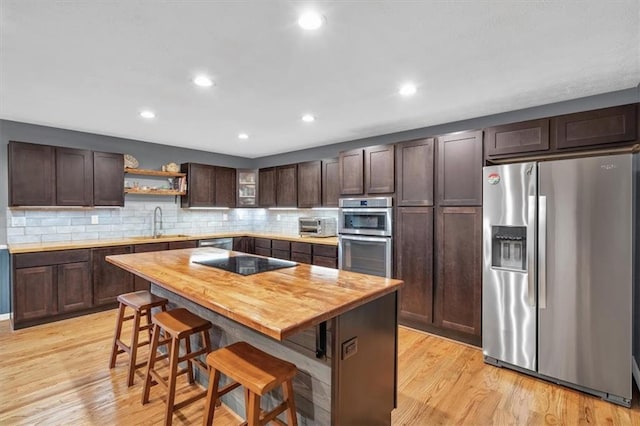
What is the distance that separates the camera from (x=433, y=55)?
2125mm

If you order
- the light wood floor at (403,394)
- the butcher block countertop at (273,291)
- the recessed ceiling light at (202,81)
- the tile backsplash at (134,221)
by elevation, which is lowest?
the light wood floor at (403,394)

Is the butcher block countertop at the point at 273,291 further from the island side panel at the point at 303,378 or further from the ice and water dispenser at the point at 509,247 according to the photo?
the ice and water dispenser at the point at 509,247

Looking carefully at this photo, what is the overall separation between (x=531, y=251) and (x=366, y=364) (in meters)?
1.76

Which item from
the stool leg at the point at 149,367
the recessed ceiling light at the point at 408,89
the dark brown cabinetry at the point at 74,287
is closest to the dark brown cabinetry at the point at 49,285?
the dark brown cabinetry at the point at 74,287

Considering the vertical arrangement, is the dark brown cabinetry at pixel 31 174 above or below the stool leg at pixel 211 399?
above

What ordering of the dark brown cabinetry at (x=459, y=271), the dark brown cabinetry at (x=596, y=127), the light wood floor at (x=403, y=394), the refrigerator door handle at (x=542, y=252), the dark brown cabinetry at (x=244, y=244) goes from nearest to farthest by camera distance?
1. the light wood floor at (x=403, y=394)
2. the dark brown cabinetry at (x=596, y=127)
3. the refrigerator door handle at (x=542, y=252)
4. the dark brown cabinetry at (x=459, y=271)
5. the dark brown cabinetry at (x=244, y=244)

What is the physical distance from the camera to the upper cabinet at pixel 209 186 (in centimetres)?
520

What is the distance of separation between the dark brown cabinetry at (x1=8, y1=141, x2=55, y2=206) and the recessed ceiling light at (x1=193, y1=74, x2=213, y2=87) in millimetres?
2599

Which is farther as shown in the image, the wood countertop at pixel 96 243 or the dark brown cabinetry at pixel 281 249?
the dark brown cabinetry at pixel 281 249

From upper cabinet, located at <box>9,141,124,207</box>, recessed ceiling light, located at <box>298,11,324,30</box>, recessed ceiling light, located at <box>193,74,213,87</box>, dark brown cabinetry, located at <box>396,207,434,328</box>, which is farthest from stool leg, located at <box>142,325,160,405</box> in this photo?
upper cabinet, located at <box>9,141,124,207</box>

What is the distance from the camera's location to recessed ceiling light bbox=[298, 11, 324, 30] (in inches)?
66.2

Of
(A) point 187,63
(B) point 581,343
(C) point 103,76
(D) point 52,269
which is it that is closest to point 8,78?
(C) point 103,76

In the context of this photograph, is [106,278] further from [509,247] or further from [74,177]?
[509,247]

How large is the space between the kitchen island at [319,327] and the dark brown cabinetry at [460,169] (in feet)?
5.45
